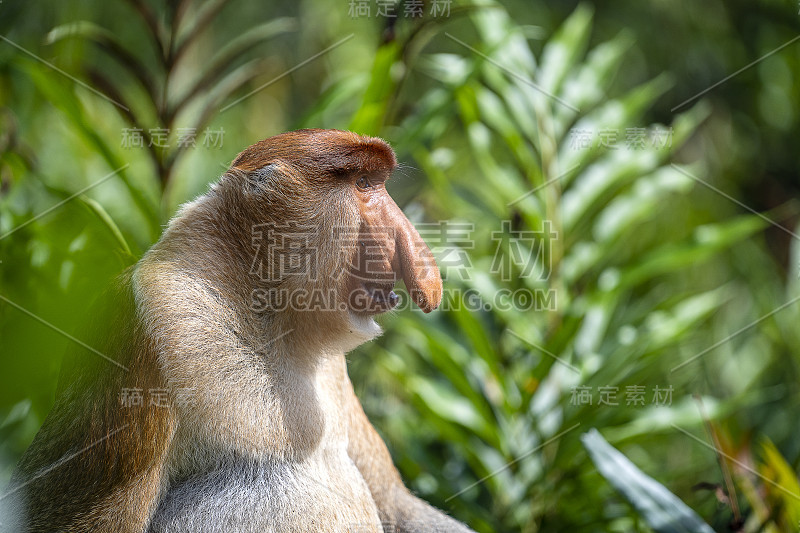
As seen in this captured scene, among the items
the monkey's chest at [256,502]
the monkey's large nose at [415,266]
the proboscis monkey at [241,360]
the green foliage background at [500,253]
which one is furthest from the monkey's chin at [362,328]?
the green foliage background at [500,253]

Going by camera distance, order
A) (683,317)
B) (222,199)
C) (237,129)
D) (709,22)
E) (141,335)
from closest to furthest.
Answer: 1. (141,335)
2. (222,199)
3. (683,317)
4. (237,129)
5. (709,22)

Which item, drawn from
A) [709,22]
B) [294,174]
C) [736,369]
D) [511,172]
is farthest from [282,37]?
[294,174]

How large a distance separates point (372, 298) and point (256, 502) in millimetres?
504

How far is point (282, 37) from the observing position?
21.3ft

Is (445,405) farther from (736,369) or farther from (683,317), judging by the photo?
(736,369)

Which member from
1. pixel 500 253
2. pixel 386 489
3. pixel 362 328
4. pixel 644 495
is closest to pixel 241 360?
pixel 362 328

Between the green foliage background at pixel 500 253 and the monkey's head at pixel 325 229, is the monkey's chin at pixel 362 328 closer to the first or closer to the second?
the monkey's head at pixel 325 229

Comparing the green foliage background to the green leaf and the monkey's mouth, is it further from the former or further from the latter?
the monkey's mouth

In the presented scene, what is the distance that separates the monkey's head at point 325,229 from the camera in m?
1.71

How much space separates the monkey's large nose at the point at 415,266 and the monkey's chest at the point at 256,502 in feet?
1.45

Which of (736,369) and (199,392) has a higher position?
(199,392)

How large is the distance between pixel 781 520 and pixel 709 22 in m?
4.80

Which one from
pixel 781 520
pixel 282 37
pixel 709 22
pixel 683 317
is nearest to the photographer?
pixel 781 520

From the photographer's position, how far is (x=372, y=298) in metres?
1.76
